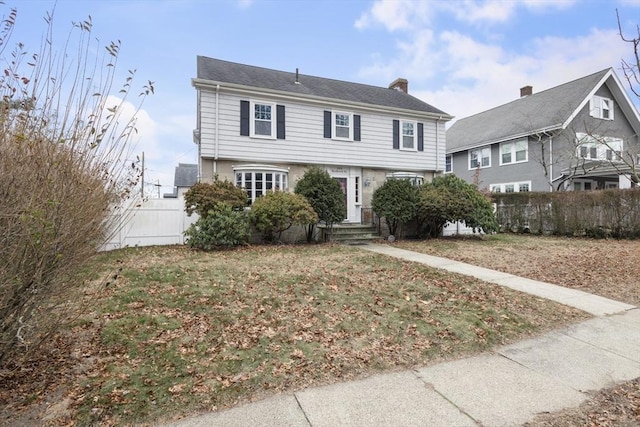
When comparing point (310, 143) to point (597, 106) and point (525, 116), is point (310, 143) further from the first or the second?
point (597, 106)

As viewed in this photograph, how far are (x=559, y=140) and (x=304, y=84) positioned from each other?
15.7 metres

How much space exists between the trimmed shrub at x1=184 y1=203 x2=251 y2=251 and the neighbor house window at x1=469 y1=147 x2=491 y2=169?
2017 cm

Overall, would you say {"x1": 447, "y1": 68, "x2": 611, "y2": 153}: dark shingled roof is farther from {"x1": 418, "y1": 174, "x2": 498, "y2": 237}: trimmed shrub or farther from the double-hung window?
the double-hung window

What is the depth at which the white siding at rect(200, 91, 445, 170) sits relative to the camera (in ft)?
41.9

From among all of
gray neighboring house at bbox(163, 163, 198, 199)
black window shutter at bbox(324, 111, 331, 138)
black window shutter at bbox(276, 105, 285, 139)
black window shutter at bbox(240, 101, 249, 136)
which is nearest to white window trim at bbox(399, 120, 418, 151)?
black window shutter at bbox(324, 111, 331, 138)

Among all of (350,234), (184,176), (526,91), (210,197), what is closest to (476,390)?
(210,197)

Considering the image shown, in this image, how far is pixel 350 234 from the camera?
45.0ft

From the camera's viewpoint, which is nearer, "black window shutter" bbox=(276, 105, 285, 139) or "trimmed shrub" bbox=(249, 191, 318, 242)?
"trimmed shrub" bbox=(249, 191, 318, 242)

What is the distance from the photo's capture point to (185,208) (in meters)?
12.0

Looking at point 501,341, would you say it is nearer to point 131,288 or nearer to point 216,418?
point 216,418

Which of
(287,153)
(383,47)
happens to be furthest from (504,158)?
(287,153)

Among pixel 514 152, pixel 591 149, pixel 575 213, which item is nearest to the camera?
pixel 575 213

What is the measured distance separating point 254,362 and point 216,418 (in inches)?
34.9

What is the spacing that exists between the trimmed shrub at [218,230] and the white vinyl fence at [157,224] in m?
1.32
